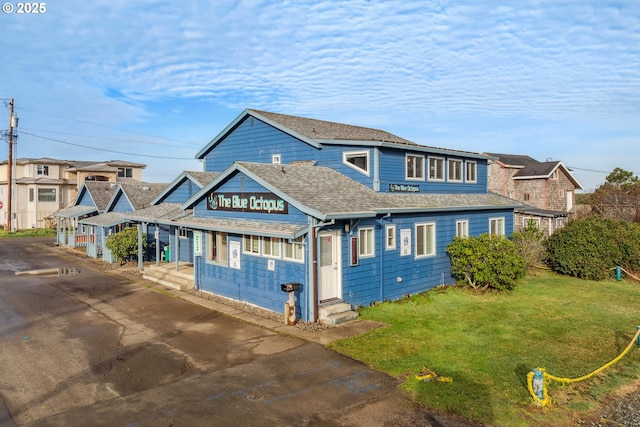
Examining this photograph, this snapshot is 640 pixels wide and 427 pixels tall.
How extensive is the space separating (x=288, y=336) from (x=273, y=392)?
3481 mm

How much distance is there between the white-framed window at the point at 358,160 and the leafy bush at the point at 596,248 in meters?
11.1

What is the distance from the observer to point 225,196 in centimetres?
1706

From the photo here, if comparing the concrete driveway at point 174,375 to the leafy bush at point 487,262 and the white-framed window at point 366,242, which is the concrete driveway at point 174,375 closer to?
the white-framed window at point 366,242

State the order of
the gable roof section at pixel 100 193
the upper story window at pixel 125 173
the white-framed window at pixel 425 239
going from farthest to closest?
the upper story window at pixel 125 173 → the gable roof section at pixel 100 193 → the white-framed window at pixel 425 239

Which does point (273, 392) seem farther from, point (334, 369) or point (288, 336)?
point (288, 336)

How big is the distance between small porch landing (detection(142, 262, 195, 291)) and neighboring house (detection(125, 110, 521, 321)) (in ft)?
1.41

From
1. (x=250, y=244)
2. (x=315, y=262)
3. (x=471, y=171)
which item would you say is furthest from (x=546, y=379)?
(x=471, y=171)

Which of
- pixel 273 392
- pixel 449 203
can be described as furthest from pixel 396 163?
pixel 273 392

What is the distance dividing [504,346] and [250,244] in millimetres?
8608

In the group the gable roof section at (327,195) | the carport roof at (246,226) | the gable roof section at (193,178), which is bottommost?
the carport roof at (246,226)

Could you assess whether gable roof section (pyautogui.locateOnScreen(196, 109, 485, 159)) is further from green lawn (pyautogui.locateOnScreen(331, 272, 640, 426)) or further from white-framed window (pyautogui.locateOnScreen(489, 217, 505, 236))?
green lawn (pyautogui.locateOnScreen(331, 272, 640, 426))

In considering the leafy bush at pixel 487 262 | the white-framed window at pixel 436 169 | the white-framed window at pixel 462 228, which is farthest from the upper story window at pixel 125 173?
the leafy bush at pixel 487 262

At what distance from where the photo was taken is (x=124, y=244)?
80.9 feet

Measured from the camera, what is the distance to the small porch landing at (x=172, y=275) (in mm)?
19188
